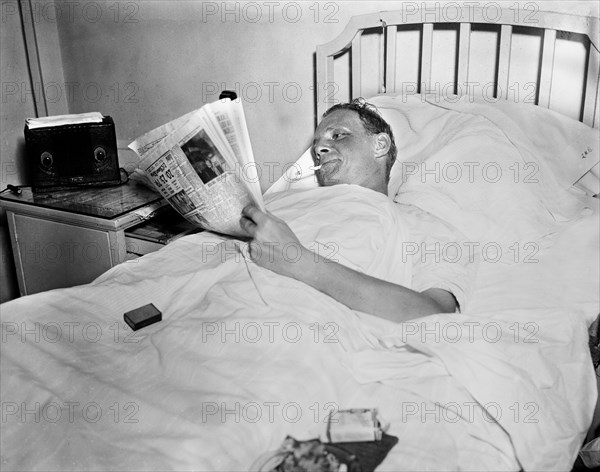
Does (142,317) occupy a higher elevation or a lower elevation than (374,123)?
lower

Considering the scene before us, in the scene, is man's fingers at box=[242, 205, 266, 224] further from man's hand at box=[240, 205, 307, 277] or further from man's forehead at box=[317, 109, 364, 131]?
man's forehead at box=[317, 109, 364, 131]

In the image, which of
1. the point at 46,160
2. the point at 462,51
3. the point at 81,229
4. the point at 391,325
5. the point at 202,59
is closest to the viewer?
the point at 391,325

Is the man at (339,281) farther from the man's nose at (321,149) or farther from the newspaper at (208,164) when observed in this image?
the man's nose at (321,149)

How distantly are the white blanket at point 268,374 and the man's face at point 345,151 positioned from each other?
213mm

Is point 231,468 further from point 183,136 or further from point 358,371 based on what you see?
point 183,136

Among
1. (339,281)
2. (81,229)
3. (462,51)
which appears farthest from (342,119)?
(81,229)

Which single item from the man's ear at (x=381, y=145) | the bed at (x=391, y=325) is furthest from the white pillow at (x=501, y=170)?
the man's ear at (x=381, y=145)

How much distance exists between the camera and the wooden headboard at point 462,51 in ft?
5.41

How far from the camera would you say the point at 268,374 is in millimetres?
1084

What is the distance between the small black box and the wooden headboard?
0.94 m

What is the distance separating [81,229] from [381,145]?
3.13ft

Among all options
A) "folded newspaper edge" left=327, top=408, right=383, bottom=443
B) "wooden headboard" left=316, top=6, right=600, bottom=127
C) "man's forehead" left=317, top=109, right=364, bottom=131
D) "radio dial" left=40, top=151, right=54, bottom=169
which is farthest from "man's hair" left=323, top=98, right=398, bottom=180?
"radio dial" left=40, top=151, right=54, bottom=169

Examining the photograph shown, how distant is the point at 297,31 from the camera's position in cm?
203

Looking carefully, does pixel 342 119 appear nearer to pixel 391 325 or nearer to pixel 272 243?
pixel 272 243
